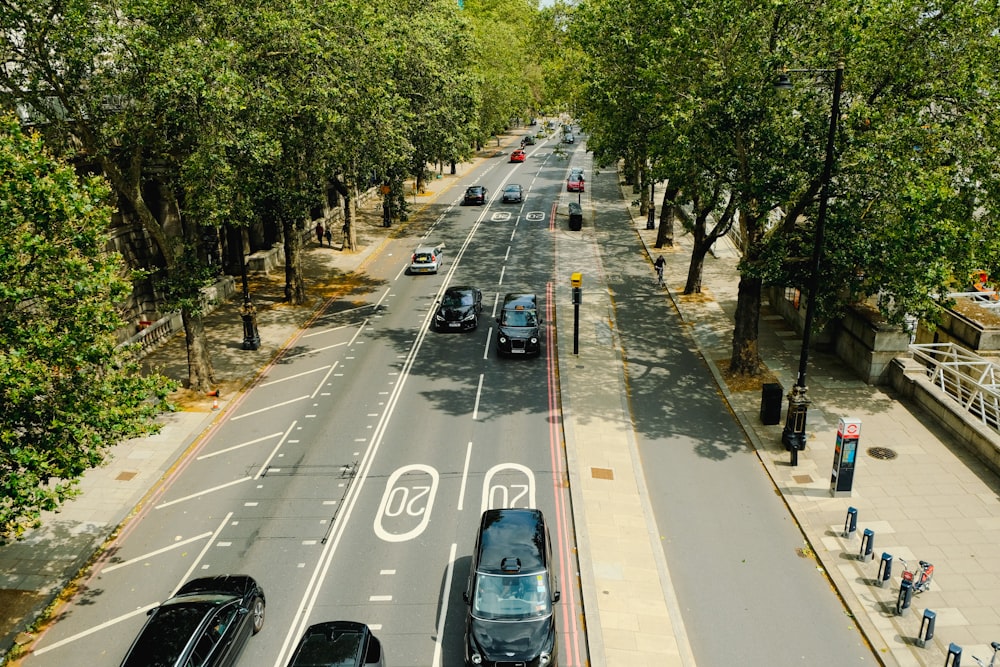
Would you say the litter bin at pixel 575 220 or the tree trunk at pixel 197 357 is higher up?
the litter bin at pixel 575 220

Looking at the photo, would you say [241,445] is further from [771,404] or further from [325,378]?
[771,404]

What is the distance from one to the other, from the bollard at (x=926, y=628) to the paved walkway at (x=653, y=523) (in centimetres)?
16

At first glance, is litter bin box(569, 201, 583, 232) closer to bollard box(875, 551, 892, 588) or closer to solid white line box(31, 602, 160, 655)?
bollard box(875, 551, 892, 588)

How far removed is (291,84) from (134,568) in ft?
60.8

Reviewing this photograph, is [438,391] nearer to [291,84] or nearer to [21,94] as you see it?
[291,84]

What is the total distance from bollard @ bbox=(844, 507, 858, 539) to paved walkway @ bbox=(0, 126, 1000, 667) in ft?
0.70

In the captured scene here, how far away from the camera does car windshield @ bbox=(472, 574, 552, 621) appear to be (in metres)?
13.6

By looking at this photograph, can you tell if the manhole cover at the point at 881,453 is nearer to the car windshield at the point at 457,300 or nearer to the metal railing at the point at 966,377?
the metal railing at the point at 966,377

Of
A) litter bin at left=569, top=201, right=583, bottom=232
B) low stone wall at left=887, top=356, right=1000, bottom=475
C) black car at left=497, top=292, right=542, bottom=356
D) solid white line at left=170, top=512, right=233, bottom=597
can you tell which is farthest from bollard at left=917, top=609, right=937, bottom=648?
litter bin at left=569, top=201, right=583, bottom=232

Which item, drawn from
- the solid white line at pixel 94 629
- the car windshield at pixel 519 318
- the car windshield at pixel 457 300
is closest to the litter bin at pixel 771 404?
the car windshield at pixel 519 318

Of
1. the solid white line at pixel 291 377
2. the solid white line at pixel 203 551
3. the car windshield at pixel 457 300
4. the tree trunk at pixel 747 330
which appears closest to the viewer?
the solid white line at pixel 203 551

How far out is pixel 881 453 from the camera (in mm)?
20828

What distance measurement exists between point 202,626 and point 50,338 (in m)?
5.82

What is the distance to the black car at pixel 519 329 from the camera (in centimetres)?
2816
